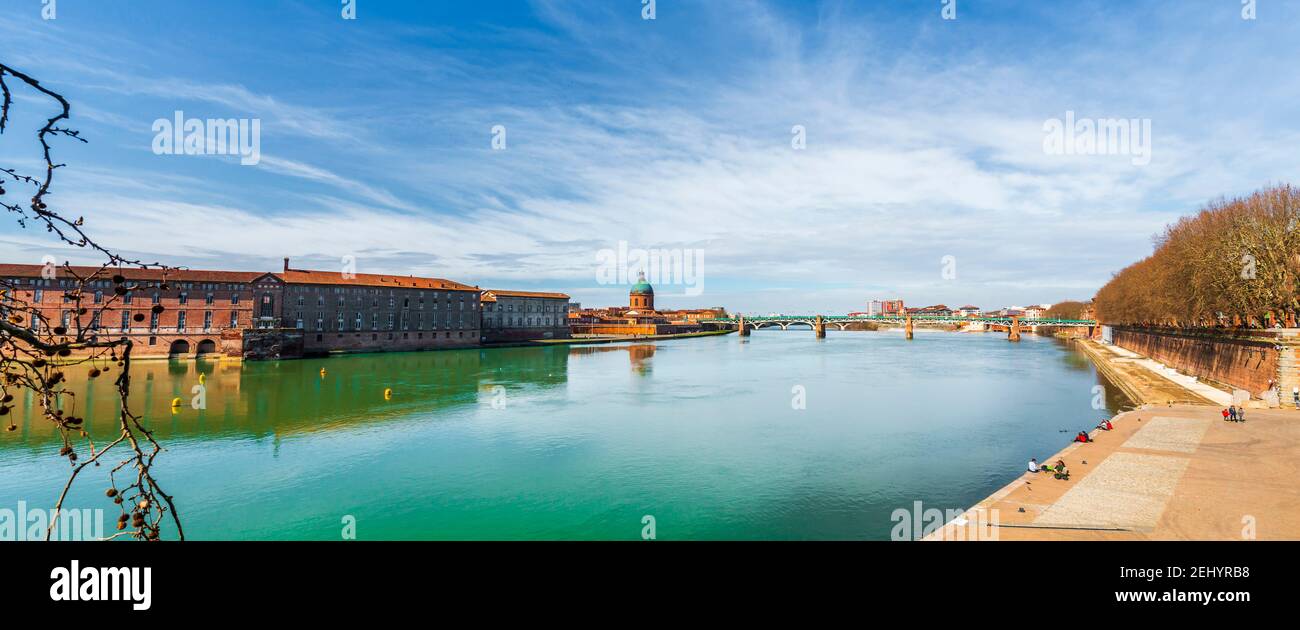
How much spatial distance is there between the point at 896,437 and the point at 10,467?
4253cm

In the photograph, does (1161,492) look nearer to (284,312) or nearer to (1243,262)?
(1243,262)

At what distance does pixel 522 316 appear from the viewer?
115750mm

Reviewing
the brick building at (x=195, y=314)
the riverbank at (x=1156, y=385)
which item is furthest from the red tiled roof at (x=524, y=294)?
the riverbank at (x=1156, y=385)

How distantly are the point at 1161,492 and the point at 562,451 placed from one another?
2325 cm

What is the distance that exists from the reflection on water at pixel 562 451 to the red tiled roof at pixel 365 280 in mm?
25177

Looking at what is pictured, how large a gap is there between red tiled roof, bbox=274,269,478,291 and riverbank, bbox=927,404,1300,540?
86638mm

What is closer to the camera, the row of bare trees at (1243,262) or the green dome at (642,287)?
the row of bare trees at (1243,262)

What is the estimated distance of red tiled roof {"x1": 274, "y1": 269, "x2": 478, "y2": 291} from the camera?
3248 inches

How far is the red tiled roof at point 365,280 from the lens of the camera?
82.5m

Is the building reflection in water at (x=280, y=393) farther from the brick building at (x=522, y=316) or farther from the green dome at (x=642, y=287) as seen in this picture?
the green dome at (x=642, y=287)
